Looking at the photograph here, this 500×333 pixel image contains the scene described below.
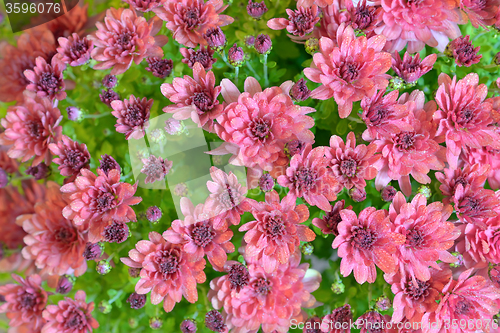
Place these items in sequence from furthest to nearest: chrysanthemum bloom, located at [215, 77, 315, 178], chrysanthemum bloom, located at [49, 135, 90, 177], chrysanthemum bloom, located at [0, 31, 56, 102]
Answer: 1. chrysanthemum bloom, located at [0, 31, 56, 102]
2. chrysanthemum bloom, located at [49, 135, 90, 177]
3. chrysanthemum bloom, located at [215, 77, 315, 178]

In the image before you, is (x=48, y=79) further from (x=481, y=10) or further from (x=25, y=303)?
(x=481, y=10)

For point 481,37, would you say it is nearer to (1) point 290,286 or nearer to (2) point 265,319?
(1) point 290,286

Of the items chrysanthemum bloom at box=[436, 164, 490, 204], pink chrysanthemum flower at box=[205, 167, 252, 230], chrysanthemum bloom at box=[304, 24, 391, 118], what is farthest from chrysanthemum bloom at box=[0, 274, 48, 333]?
chrysanthemum bloom at box=[436, 164, 490, 204]

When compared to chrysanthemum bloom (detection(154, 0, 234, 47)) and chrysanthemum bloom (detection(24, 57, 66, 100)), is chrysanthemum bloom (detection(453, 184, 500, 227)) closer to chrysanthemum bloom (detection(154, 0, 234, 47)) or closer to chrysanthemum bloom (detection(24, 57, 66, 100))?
chrysanthemum bloom (detection(154, 0, 234, 47))

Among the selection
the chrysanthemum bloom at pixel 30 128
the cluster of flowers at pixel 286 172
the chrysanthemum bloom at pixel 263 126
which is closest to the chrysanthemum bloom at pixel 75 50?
the cluster of flowers at pixel 286 172

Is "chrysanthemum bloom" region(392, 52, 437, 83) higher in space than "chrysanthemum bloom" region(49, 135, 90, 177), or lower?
higher

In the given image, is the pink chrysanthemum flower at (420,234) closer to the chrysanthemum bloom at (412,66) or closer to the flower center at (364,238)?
the flower center at (364,238)

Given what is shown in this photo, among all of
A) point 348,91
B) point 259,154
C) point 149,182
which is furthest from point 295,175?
point 149,182
